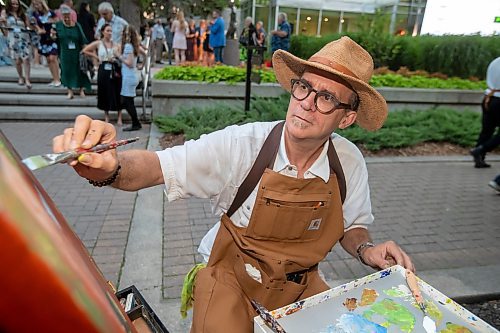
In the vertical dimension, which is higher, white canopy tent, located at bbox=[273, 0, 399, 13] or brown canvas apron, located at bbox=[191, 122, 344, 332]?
white canopy tent, located at bbox=[273, 0, 399, 13]

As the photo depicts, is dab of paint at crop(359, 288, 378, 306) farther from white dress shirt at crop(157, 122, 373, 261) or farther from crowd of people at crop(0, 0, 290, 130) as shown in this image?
crowd of people at crop(0, 0, 290, 130)

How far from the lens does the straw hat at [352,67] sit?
1830 millimetres

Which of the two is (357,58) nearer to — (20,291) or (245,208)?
(245,208)

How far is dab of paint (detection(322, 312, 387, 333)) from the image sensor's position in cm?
124

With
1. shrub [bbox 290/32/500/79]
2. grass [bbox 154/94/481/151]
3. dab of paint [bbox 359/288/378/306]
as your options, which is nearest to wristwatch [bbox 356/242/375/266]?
dab of paint [bbox 359/288/378/306]

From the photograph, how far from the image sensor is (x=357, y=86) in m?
1.89

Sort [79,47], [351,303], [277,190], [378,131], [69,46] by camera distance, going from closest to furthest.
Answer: [351,303]
[277,190]
[378,131]
[69,46]
[79,47]

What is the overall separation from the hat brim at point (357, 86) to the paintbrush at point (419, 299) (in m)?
0.84

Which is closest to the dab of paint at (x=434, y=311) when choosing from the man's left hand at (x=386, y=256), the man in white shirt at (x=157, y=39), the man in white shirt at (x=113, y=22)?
the man's left hand at (x=386, y=256)

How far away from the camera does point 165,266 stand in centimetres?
343

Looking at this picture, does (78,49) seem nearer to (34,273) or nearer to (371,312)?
(371,312)

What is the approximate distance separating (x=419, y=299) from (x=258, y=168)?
838 millimetres

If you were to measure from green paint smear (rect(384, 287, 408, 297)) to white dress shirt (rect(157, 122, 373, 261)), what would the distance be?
24.0 inches

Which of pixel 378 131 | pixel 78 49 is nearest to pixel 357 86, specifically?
pixel 378 131
